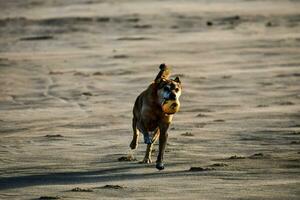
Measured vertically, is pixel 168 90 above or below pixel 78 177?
above

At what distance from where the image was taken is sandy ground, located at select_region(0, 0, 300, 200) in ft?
48.2

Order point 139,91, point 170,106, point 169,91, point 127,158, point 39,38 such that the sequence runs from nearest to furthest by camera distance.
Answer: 1. point 169,91
2. point 170,106
3. point 127,158
4. point 139,91
5. point 39,38

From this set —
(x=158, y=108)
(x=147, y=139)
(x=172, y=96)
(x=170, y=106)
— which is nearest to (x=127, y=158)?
(x=147, y=139)

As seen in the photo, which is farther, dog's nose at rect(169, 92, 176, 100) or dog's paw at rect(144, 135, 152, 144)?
dog's paw at rect(144, 135, 152, 144)

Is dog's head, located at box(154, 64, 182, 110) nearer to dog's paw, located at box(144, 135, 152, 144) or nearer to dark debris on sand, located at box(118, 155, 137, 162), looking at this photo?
dog's paw, located at box(144, 135, 152, 144)

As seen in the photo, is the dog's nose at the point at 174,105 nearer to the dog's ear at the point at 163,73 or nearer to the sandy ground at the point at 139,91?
the dog's ear at the point at 163,73

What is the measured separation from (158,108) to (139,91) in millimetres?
12575

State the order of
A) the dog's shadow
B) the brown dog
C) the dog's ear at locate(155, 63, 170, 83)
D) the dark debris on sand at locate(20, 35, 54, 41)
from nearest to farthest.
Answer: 1. the dog's shadow
2. the brown dog
3. the dog's ear at locate(155, 63, 170, 83)
4. the dark debris on sand at locate(20, 35, 54, 41)

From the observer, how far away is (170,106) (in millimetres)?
15133

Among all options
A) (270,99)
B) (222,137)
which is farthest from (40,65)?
(222,137)

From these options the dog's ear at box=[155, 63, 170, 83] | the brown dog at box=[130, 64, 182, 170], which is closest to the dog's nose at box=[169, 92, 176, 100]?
the brown dog at box=[130, 64, 182, 170]

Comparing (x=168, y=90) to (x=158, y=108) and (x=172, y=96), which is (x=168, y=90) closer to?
(x=172, y=96)

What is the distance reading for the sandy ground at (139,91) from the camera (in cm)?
1470

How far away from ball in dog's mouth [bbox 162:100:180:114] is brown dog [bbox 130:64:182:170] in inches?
1.2
